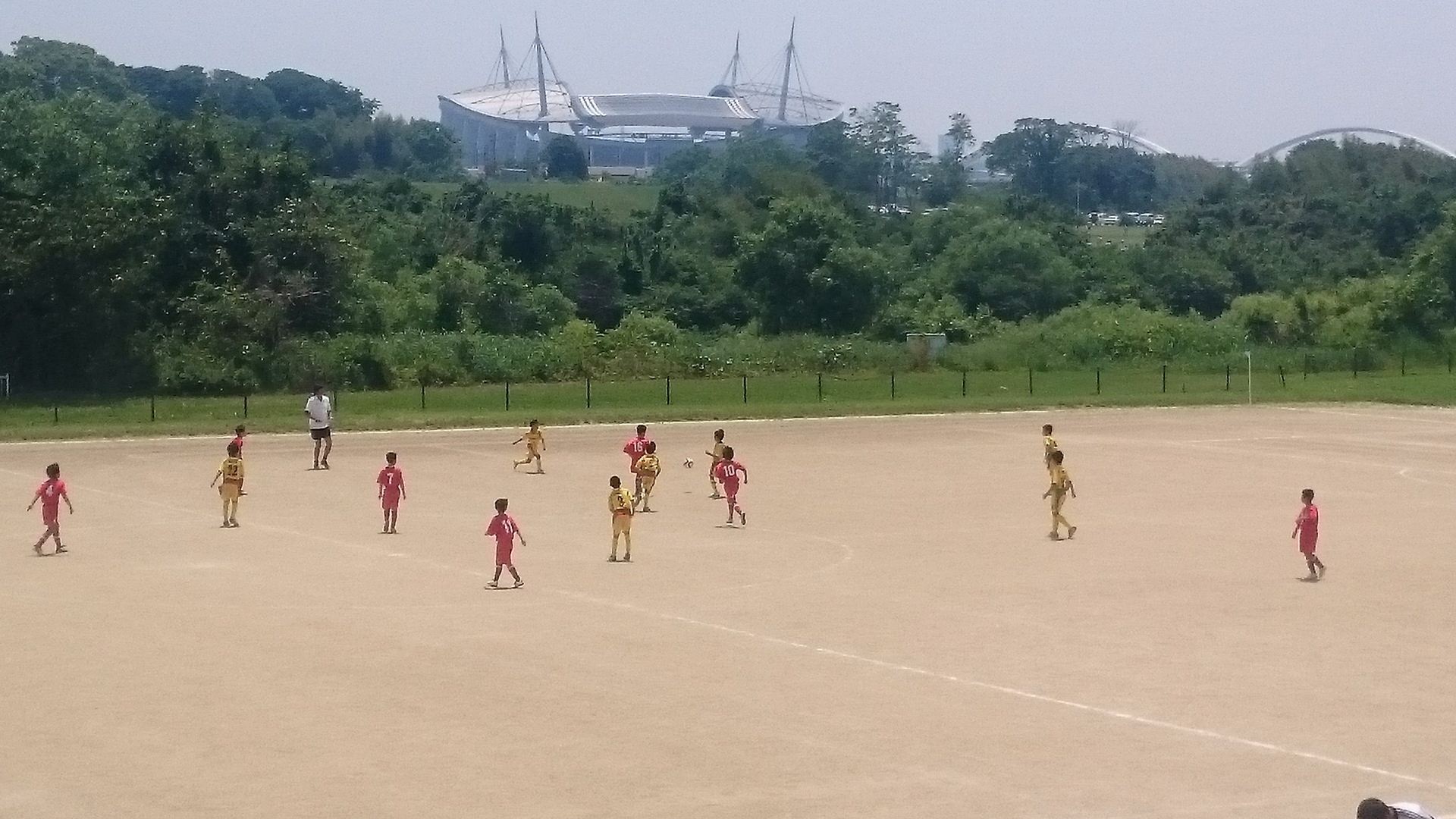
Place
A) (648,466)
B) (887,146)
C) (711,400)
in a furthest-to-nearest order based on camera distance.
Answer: (887,146), (711,400), (648,466)

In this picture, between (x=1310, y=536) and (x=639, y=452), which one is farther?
(x=639, y=452)

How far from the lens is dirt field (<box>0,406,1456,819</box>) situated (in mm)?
13953

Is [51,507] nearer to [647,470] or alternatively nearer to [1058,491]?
[647,470]

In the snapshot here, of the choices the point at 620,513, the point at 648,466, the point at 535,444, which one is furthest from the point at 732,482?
the point at 535,444

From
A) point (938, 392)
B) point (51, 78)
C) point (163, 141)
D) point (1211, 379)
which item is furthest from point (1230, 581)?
point (51, 78)

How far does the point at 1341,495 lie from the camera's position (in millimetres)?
34625

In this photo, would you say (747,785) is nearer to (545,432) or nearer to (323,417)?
(323,417)

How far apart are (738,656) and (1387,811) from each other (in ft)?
36.2

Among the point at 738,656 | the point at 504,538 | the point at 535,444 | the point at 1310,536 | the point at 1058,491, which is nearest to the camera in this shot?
the point at 738,656

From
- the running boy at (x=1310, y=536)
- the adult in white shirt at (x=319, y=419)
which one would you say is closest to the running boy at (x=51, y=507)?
the adult in white shirt at (x=319, y=419)

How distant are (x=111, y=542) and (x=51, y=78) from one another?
6194 inches

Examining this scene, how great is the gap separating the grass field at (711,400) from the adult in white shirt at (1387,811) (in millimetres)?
44392

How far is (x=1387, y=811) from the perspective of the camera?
8398mm

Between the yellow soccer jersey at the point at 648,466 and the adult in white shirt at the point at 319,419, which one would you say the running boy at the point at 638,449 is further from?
the adult in white shirt at the point at 319,419
